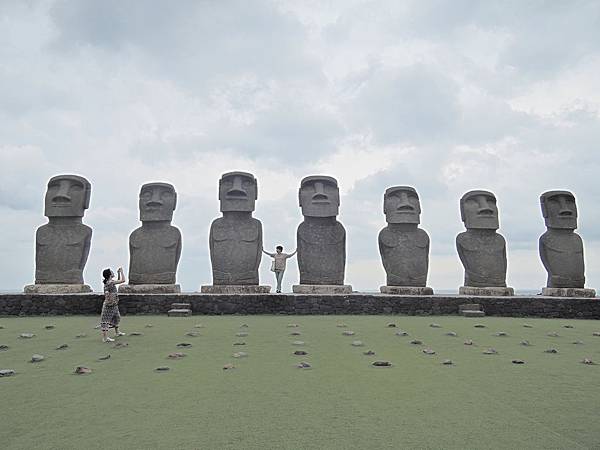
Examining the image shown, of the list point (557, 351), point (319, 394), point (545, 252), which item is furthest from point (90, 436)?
point (545, 252)

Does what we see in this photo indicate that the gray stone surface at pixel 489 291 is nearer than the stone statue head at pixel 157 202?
Yes

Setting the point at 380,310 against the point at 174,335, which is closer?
the point at 174,335

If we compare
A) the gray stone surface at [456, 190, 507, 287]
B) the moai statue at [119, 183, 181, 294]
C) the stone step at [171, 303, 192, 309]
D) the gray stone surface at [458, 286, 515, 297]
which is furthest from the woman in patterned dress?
the gray stone surface at [456, 190, 507, 287]

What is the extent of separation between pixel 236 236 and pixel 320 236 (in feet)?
7.80

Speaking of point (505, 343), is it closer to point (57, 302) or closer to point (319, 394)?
point (319, 394)

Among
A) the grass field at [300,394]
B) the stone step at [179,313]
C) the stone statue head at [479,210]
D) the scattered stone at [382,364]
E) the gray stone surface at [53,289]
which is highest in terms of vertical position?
the stone statue head at [479,210]

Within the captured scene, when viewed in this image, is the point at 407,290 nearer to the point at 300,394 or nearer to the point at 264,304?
the point at 264,304

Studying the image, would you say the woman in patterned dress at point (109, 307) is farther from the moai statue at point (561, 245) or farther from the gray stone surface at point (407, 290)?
the moai statue at point (561, 245)

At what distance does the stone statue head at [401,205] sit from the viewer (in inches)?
625

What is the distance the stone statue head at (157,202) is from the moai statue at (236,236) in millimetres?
1342

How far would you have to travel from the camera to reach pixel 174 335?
9688mm

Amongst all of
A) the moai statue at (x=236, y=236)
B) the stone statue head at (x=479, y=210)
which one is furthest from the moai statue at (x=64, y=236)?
the stone statue head at (x=479, y=210)

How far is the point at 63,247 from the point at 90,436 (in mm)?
12172

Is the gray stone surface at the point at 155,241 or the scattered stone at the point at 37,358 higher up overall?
the gray stone surface at the point at 155,241
